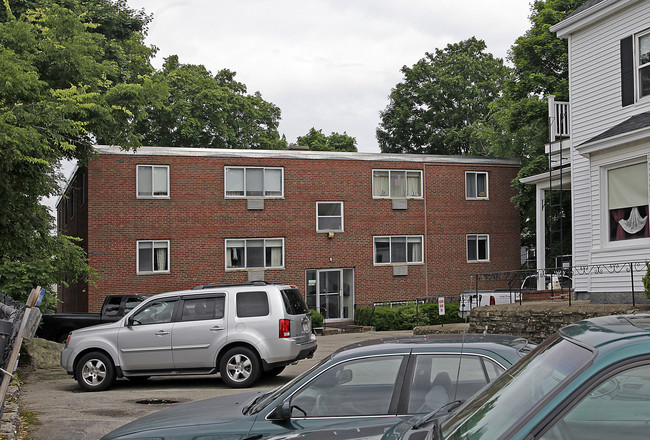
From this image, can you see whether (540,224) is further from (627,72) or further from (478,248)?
(478,248)

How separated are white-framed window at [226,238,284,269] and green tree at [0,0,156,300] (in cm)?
984

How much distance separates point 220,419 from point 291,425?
0.63 meters

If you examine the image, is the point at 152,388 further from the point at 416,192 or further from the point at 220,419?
the point at 416,192

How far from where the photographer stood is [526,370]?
3.35 m

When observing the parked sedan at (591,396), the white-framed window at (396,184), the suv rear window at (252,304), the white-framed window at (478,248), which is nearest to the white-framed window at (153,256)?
the white-framed window at (396,184)

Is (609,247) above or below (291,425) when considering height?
above

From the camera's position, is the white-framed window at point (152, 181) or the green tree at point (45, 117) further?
the white-framed window at point (152, 181)

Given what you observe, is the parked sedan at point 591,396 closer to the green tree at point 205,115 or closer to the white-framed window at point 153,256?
the white-framed window at point 153,256

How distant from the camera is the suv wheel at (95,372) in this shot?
14055 millimetres

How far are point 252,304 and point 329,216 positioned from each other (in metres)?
20.1

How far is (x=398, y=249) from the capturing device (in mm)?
35062

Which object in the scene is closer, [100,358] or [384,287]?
[100,358]

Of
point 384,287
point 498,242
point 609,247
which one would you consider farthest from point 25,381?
point 498,242

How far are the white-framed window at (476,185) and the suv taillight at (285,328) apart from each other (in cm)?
2360
